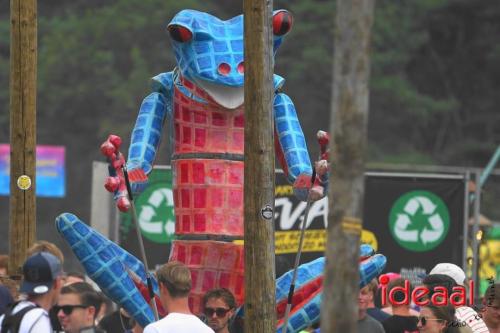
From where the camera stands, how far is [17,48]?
12.0 meters

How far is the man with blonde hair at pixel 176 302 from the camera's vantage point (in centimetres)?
863

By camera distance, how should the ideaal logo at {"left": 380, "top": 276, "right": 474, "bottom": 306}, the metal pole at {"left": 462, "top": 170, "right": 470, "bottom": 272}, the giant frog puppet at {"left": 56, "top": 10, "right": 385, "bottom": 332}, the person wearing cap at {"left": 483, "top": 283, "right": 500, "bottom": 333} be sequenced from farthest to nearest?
the metal pole at {"left": 462, "top": 170, "right": 470, "bottom": 272} < the giant frog puppet at {"left": 56, "top": 10, "right": 385, "bottom": 332} < the ideaal logo at {"left": 380, "top": 276, "right": 474, "bottom": 306} < the person wearing cap at {"left": 483, "top": 283, "right": 500, "bottom": 333}

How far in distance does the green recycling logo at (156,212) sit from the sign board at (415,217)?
2259 mm

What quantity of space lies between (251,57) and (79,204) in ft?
141

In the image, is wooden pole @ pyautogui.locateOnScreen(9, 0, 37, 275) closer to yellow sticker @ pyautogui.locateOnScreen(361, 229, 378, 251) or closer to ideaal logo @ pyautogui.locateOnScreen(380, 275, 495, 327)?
ideaal logo @ pyautogui.locateOnScreen(380, 275, 495, 327)

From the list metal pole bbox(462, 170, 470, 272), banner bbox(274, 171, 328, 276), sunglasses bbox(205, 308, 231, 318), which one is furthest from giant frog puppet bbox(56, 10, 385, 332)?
metal pole bbox(462, 170, 470, 272)

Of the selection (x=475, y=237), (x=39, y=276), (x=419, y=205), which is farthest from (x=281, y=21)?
(x=419, y=205)

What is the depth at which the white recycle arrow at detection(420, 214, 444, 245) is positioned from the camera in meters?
17.8

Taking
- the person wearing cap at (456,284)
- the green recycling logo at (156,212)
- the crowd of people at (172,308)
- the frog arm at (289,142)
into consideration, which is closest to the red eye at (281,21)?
the frog arm at (289,142)

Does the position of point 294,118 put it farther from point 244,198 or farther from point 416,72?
point 416,72

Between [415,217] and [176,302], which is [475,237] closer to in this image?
[415,217]

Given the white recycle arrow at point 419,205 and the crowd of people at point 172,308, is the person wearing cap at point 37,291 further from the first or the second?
the white recycle arrow at point 419,205

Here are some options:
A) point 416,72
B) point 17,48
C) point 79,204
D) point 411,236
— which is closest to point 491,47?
point 416,72

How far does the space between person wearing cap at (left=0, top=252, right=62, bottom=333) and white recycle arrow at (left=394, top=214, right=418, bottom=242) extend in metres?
10.0
